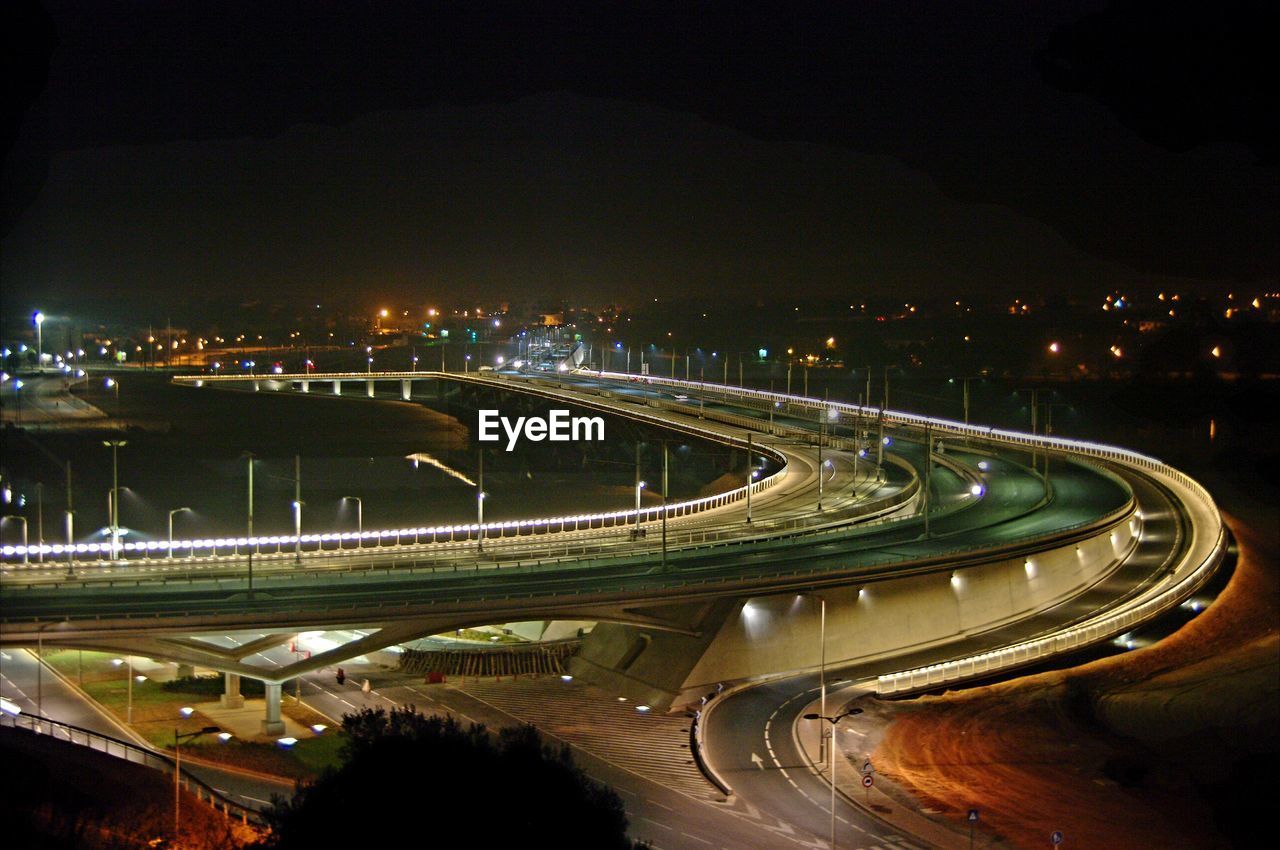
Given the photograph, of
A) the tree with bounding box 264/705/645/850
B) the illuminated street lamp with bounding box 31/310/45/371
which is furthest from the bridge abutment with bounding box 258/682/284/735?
the illuminated street lamp with bounding box 31/310/45/371

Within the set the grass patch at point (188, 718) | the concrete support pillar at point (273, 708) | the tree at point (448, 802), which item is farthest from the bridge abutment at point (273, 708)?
the tree at point (448, 802)

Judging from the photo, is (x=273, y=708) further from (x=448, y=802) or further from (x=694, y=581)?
(x=448, y=802)

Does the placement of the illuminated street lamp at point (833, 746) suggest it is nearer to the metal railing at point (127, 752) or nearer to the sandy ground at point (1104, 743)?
the sandy ground at point (1104, 743)

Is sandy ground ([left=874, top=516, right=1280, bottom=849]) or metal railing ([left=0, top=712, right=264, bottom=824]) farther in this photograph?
sandy ground ([left=874, top=516, right=1280, bottom=849])

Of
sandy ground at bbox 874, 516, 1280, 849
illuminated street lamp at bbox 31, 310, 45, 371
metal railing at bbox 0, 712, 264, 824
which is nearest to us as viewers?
metal railing at bbox 0, 712, 264, 824

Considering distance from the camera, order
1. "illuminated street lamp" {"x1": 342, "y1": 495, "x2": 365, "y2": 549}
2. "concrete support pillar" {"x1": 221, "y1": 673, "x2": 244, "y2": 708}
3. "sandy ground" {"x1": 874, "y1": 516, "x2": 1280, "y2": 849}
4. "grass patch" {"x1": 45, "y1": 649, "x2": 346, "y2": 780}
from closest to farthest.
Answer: "sandy ground" {"x1": 874, "y1": 516, "x2": 1280, "y2": 849}
"grass patch" {"x1": 45, "y1": 649, "x2": 346, "y2": 780}
"concrete support pillar" {"x1": 221, "y1": 673, "x2": 244, "y2": 708}
"illuminated street lamp" {"x1": 342, "y1": 495, "x2": 365, "y2": 549}

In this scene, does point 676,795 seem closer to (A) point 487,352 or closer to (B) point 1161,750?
(B) point 1161,750

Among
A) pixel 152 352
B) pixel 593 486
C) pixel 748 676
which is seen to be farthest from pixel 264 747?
pixel 152 352

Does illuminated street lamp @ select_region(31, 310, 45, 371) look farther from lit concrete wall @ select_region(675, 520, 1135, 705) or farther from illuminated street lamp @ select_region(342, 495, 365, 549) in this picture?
lit concrete wall @ select_region(675, 520, 1135, 705)
